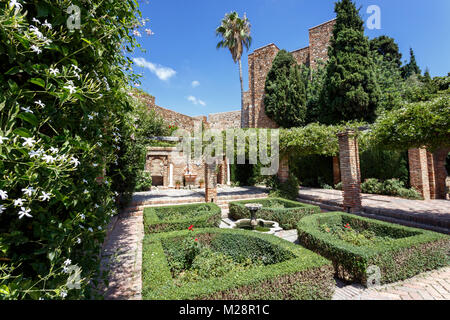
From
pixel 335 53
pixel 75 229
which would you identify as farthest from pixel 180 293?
pixel 335 53

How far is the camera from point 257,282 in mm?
2689

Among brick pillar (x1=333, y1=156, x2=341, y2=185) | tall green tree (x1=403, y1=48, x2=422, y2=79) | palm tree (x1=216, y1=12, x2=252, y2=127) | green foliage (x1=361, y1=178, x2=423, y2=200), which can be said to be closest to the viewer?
green foliage (x1=361, y1=178, x2=423, y2=200)

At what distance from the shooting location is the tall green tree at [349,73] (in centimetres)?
1413

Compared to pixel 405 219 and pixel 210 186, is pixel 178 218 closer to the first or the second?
pixel 210 186

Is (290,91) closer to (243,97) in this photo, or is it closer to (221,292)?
(243,97)

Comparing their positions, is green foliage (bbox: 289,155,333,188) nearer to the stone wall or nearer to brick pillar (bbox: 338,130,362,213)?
brick pillar (bbox: 338,130,362,213)

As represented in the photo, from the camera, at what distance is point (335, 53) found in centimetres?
A: 1528

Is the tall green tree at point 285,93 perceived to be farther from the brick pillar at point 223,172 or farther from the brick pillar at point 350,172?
the brick pillar at point 350,172

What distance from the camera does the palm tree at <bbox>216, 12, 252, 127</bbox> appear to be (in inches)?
833

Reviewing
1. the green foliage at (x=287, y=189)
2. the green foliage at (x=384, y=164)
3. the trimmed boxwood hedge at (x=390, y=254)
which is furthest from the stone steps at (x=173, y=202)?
the green foliage at (x=384, y=164)

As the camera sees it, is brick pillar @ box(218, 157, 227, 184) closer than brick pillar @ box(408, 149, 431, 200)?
No

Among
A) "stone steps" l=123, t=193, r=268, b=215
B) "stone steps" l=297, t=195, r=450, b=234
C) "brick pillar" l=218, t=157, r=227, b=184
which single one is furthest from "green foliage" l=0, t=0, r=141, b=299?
"brick pillar" l=218, t=157, r=227, b=184

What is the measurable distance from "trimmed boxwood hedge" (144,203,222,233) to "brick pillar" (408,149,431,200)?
988 cm

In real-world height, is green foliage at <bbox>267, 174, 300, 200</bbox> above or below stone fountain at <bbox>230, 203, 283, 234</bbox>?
above
